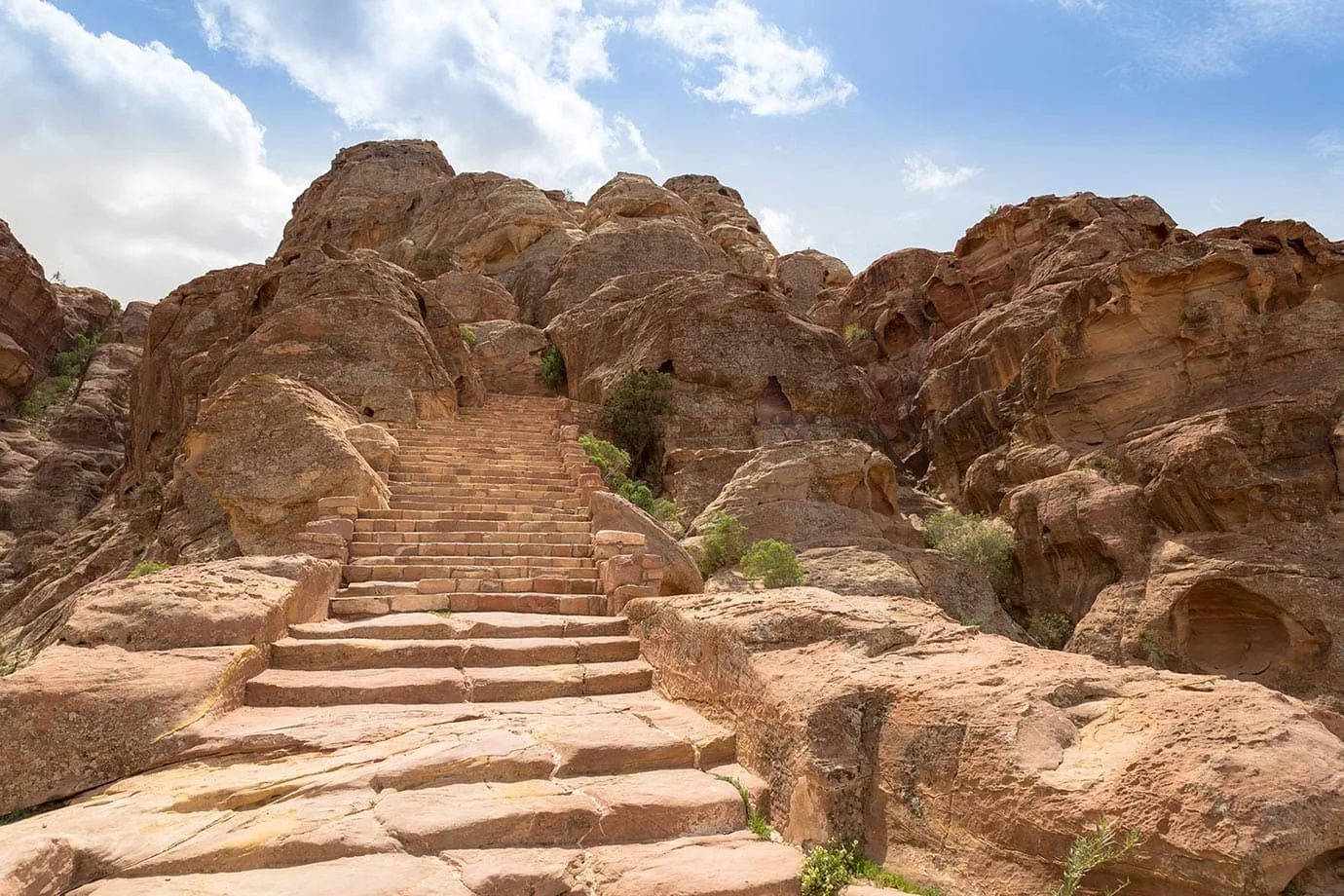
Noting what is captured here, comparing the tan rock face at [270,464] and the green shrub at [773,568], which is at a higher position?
the tan rock face at [270,464]

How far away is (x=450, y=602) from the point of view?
24.4 feet

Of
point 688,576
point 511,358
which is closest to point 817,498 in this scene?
point 688,576

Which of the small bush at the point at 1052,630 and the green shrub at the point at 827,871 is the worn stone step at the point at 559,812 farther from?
the small bush at the point at 1052,630

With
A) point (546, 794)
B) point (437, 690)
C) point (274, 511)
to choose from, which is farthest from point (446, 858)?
point (274, 511)

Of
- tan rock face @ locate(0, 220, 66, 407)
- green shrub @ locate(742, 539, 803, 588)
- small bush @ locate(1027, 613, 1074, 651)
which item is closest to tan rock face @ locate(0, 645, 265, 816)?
green shrub @ locate(742, 539, 803, 588)

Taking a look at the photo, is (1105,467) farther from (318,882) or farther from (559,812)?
(318,882)

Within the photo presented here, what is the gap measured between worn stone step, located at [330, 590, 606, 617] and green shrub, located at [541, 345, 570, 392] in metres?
17.5

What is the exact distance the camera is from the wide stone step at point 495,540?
358 inches

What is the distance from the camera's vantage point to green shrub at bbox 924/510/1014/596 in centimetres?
1550

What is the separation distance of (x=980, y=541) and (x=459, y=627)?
12836 mm

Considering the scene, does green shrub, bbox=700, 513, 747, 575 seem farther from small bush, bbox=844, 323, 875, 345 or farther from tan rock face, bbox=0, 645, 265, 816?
small bush, bbox=844, 323, 875, 345

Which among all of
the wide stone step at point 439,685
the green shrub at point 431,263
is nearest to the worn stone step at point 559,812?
the wide stone step at point 439,685

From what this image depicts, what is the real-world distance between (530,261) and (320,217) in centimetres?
1893

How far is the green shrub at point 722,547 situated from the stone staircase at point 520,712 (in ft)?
7.07
